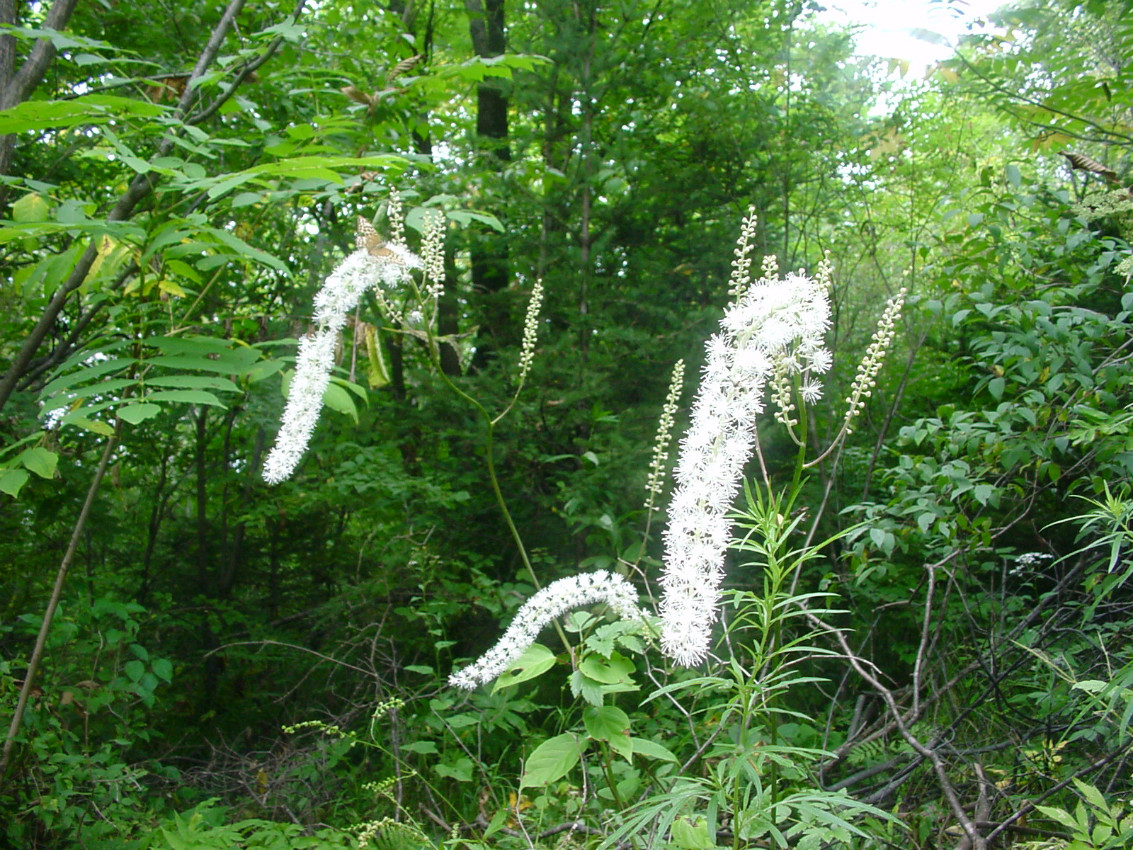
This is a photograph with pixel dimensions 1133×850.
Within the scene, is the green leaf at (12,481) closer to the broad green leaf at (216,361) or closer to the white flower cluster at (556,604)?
the broad green leaf at (216,361)

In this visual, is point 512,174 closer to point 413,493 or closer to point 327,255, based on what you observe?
point 327,255

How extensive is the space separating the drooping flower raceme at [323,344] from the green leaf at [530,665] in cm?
87

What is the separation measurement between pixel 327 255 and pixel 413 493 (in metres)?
1.80

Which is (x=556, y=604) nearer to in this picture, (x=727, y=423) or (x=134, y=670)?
(x=727, y=423)

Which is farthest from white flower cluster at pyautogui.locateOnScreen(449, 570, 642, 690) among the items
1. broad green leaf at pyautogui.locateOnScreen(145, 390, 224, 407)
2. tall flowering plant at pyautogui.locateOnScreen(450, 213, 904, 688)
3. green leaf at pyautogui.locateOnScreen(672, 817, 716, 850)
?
broad green leaf at pyautogui.locateOnScreen(145, 390, 224, 407)

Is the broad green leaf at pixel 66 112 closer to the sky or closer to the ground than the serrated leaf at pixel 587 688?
closer to the sky

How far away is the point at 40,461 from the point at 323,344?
0.74 metres

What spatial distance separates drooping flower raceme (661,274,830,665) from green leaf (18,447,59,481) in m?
1.50

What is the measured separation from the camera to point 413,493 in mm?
4609

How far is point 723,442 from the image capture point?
136 cm

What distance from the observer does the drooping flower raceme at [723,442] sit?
1.30 meters

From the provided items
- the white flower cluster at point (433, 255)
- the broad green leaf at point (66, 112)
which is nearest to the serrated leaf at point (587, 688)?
the white flower cluster at point (433, 255)

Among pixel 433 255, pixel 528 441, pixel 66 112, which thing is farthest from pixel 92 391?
pixel 528 441

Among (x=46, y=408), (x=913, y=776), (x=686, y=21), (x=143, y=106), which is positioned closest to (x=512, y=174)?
(x=686, y=21)
